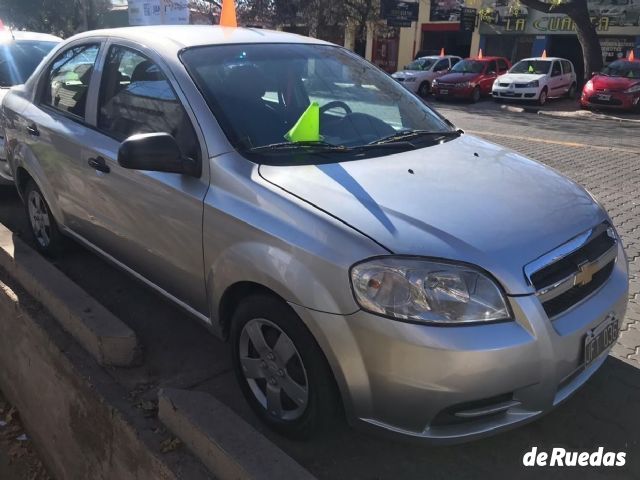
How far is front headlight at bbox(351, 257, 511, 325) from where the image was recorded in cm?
205

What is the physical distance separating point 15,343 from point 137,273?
1209mm

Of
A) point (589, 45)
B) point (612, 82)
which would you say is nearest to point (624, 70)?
point (612, 82)

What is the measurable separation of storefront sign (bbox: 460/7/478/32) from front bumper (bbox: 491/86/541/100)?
9.55 m

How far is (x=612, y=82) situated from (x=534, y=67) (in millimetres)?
3522

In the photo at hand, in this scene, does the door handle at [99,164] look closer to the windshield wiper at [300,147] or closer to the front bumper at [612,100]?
the windshield wiper at [300,147]

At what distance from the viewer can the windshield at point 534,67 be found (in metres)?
19.8

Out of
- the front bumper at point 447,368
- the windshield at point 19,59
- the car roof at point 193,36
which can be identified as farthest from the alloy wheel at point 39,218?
the front bumper at point 447,368

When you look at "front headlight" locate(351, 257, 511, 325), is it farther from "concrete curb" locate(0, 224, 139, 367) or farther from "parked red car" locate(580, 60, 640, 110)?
"parked red car" locate(580, 60, 640, 110)

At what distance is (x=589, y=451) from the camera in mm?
2508

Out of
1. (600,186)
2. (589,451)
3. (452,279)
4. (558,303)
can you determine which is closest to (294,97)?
(452,279)

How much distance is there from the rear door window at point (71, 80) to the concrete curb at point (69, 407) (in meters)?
1.24

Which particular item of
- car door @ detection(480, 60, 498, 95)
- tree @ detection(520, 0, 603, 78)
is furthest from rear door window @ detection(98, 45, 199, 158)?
car door @ detection(480, 60, 498, 95)

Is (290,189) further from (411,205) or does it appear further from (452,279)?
(452,279)

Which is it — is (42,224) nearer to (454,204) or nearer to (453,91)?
(454,204)
